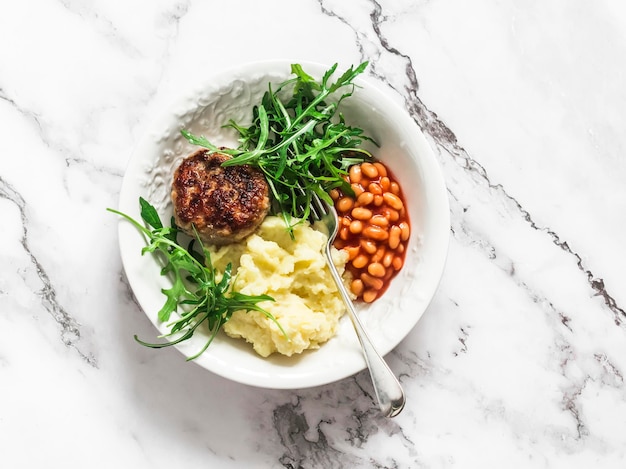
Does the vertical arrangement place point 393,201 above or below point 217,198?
above

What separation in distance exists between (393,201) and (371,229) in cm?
17

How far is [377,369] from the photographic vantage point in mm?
2977

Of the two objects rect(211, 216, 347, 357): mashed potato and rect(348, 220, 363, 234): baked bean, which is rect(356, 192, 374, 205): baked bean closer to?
rect(348, 220, 363, 234): baked bean

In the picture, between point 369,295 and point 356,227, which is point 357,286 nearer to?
point 369,295

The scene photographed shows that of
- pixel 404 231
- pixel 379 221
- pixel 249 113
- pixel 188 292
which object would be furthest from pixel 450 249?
pixel 188 292

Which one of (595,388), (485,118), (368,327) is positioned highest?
(485,118)

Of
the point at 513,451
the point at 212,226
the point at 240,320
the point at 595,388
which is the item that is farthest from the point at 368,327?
the point at 595,388

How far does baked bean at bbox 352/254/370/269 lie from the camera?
10.2 ft

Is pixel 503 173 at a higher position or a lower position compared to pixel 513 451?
higher

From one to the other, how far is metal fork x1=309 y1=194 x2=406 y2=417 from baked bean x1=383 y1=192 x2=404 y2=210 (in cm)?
26

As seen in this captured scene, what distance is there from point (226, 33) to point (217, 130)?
59cm

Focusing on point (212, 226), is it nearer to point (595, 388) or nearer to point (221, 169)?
point (221, 169)

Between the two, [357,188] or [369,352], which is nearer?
[369,352]

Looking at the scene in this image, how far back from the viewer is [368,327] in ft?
10.3
